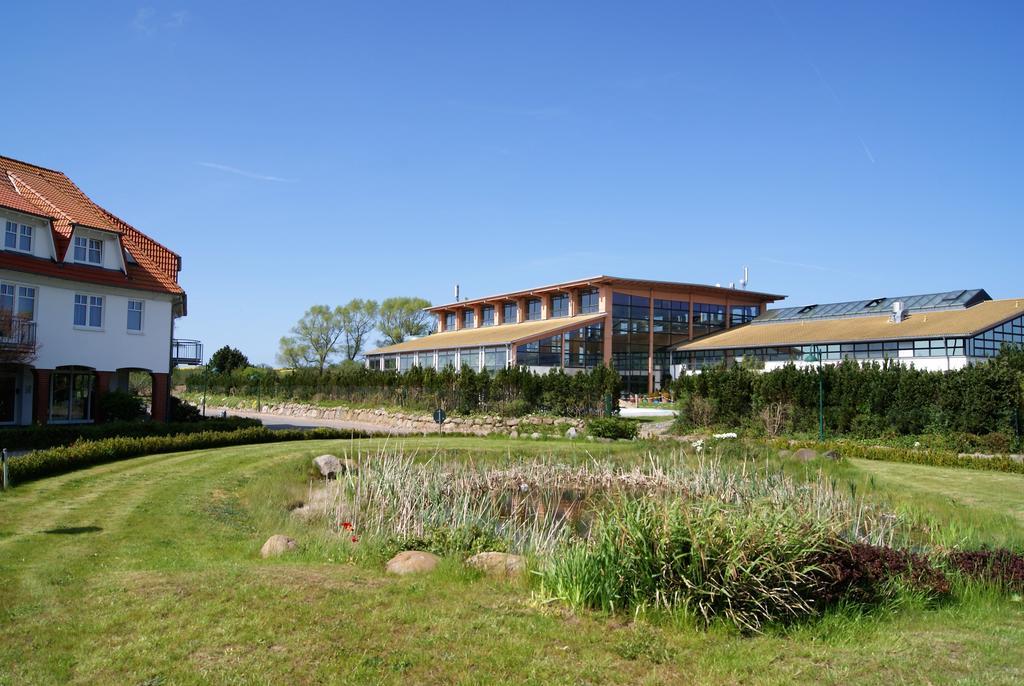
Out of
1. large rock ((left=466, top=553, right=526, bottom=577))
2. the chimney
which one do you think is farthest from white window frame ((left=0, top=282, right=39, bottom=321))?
the chimney

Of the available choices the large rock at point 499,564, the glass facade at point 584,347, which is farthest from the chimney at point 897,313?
the large rock at point 499,564

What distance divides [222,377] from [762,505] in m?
56.0

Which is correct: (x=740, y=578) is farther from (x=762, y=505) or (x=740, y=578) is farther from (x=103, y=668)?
(x=103, y=668)

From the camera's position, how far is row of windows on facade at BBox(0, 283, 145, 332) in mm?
21781

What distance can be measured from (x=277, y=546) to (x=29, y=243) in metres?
19.7

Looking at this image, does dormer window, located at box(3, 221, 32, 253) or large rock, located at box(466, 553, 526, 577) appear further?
dormer window, located at box(3, 221, 32, 253)

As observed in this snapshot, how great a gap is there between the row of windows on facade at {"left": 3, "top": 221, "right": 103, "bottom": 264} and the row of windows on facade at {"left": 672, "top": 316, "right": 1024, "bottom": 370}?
26.3m

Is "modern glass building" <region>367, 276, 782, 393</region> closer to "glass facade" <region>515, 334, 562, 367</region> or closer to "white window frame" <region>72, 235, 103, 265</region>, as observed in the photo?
"glass facade" <region>515, 334, 562, 367</region>

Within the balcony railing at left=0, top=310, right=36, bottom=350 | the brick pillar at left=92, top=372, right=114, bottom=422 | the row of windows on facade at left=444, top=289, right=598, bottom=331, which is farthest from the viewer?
the row of windows on facade at left=444, top=289, right=598, bottom=331

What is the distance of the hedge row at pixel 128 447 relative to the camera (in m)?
14.1

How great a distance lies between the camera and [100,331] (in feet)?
79.8

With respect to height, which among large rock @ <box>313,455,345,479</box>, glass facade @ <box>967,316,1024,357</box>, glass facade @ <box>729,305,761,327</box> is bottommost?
large rock @ <box>313,455,345,479</box>

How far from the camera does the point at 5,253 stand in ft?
71.6

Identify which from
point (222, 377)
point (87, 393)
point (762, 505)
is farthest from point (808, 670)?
point (222, 377)
